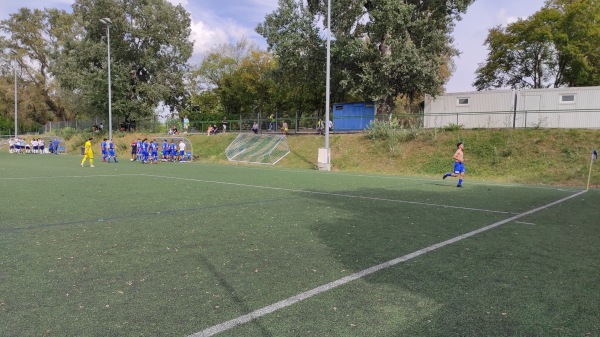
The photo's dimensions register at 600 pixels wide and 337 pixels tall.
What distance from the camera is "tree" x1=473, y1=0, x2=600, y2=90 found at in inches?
1476

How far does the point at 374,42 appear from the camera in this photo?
3059 cm

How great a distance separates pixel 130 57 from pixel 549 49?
4332cm

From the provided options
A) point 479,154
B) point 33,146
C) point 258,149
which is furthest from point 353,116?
point 33,146

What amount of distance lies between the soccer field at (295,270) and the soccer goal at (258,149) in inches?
760

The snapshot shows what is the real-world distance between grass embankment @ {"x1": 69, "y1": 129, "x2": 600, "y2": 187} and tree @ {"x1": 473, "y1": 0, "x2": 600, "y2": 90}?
20191 millimetres

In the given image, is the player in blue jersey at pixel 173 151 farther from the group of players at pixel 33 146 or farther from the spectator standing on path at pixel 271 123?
the group of players at pixel 33 146

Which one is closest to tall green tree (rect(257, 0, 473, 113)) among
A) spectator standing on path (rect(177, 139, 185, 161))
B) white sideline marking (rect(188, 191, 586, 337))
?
spectator standing on path (rect(177, 139, 185, 161))

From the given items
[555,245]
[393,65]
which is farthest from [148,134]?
[555,245]

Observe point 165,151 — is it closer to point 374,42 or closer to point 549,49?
point 374,42

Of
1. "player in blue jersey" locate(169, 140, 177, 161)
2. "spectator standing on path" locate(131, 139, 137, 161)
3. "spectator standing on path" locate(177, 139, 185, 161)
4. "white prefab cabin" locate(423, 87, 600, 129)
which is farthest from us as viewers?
"spectator standing on path" locate(131, 139, 137, 161)

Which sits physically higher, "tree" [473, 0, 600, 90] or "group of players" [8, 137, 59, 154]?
"tree" [473, 0, 600, 90]

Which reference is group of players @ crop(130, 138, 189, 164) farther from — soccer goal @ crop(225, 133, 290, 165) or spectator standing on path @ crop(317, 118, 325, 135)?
spectator standing on path @ crop(317, 118, 325, 135)

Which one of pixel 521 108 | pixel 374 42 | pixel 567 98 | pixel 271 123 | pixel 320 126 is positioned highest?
pixel 374 42

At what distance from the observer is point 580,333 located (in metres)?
3.60
